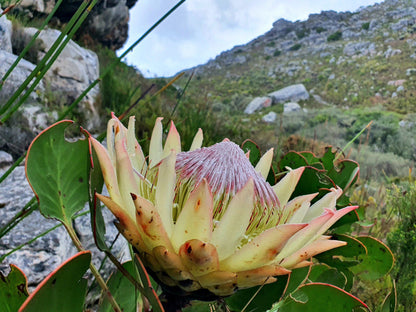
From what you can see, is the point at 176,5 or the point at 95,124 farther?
the point at 95,124

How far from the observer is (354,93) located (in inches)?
761

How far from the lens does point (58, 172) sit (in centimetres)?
38

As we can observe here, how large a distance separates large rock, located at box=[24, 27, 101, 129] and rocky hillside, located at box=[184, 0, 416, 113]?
32.5 feet

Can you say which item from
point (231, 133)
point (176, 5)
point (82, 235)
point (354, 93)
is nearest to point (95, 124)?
point (231, 133)

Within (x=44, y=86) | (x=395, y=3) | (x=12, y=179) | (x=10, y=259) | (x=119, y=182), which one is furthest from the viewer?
(x=395, y=3)

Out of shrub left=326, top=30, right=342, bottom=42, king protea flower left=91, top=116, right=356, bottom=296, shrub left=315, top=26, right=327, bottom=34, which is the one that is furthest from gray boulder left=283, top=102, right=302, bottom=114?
shrub left=315, top=26, right=327, bottom=34

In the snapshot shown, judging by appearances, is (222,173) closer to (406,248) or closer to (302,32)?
(406,248)

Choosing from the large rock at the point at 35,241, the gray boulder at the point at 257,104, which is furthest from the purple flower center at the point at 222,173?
the gray boulder at the point at 257,104

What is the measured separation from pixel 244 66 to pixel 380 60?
12538mm

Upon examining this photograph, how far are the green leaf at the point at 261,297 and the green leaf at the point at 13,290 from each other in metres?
0.26

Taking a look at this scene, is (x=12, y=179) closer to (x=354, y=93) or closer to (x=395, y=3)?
(x=354, y=93)

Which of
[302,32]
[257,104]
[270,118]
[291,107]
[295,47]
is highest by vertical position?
[302,32]

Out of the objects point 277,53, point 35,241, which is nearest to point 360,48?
point 277,53

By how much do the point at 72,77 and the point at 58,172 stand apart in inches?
182
